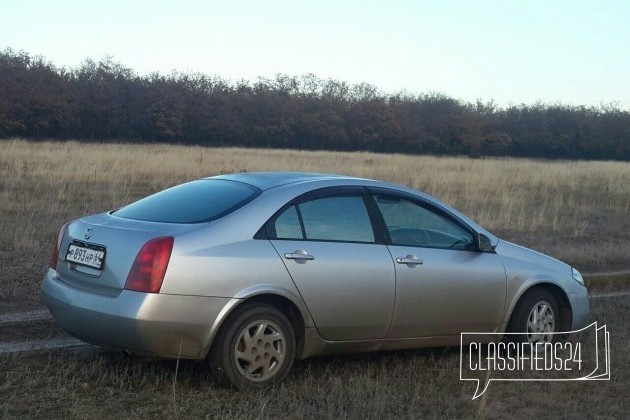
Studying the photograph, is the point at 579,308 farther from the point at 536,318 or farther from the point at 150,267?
the point at 150,267

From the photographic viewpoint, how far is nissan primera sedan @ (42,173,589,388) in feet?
17.3

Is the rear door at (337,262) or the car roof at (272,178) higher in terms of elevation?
the car roof at (272,178)

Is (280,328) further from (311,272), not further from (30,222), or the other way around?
(30,222)

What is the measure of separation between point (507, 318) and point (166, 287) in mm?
2903

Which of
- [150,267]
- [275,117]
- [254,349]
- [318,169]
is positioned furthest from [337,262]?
[275,117]

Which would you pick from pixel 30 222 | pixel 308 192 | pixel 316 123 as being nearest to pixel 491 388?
pixel 308 192

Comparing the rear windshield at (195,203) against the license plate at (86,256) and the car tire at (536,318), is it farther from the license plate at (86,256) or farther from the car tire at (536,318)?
the car tire at (536,318)

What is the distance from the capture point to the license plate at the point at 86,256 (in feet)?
17.9

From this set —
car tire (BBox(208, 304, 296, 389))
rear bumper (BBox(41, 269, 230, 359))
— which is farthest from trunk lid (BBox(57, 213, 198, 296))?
car tire (BBox(208, 304, 296, 389))

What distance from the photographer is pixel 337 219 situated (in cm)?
605

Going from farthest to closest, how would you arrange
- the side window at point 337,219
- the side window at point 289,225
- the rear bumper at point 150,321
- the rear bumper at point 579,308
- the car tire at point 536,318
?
the rear bumper at point 579,308
the car tire at point 536,318
the side window at point 337,219
the side window at point 289,225
the rear bumper at point 150,321

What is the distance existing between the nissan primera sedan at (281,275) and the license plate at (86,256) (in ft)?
0.04

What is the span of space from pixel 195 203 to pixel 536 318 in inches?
116

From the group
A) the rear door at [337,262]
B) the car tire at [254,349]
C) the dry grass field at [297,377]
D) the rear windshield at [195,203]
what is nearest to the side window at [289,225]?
the rear door at [337,262]
